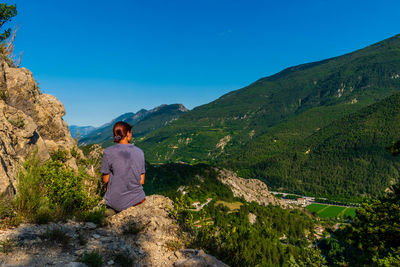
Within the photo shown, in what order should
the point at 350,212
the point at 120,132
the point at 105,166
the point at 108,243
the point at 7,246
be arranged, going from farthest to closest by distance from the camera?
the point at 350,212 < the point at 120,132 < the point at 105,166 < the point at 108,243 < the point at 7,246

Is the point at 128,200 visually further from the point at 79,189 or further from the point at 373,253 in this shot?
the point at 373,253

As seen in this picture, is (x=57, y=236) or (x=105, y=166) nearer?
(x=57, y=236)

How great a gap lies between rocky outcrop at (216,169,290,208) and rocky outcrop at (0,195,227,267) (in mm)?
123814

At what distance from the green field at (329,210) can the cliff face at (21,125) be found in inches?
6227

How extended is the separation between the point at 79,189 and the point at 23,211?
1386mm

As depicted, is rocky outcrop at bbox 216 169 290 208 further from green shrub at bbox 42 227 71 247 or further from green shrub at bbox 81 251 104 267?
green shrub at bbox 81 251 104 267

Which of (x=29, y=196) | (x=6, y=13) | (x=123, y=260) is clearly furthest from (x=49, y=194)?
(x=6, y=13)

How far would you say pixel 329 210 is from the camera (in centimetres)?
15150

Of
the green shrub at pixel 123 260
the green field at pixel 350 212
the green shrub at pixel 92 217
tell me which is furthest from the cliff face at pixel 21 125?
the green field at pixel 350 212

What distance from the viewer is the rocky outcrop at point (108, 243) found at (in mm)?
3918

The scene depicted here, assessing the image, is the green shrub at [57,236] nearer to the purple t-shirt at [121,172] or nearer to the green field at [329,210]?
the purple t-shirt at [121,172]

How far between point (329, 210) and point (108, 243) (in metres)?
182

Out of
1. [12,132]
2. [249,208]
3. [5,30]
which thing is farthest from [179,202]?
[249,208]

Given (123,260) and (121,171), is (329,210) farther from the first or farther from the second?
(123,260)
